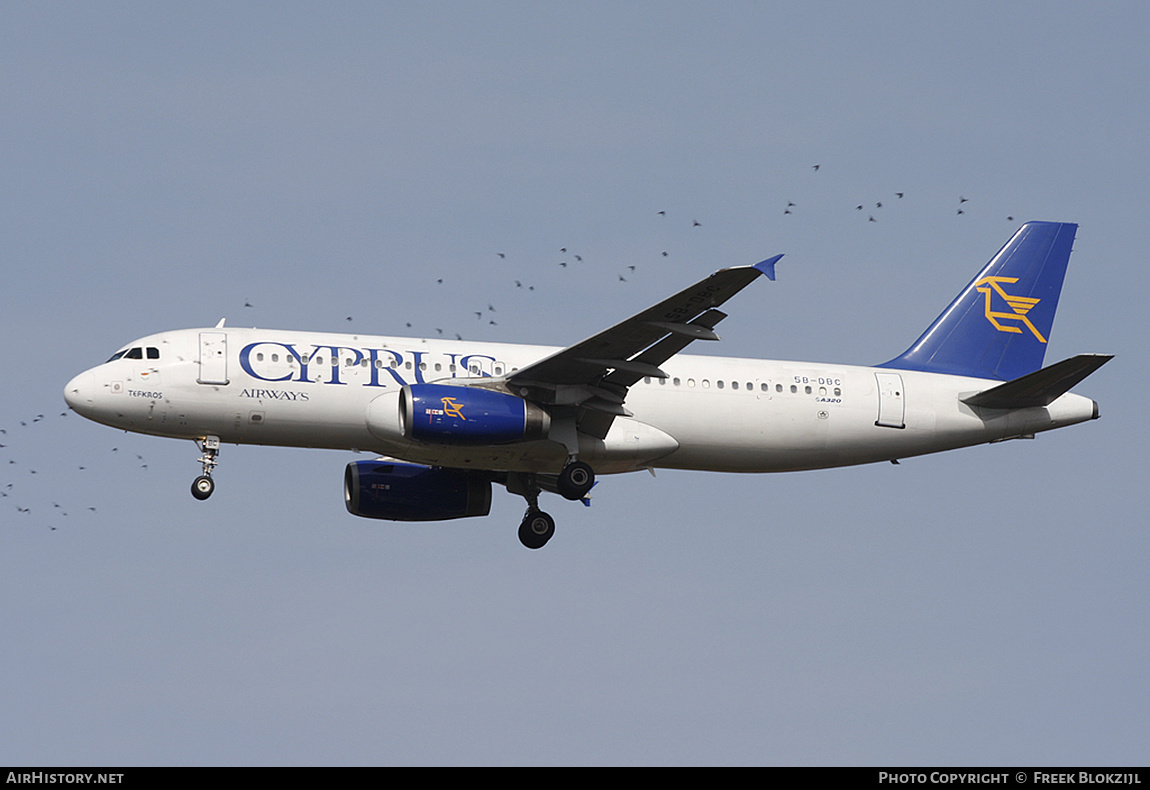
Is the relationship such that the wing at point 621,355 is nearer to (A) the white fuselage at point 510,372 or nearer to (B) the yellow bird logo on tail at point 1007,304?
(A) the white fuselage at point 510,372

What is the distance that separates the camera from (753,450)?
131 ft

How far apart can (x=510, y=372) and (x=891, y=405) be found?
32.4ft

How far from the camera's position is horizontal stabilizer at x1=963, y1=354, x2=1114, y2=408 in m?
38.5

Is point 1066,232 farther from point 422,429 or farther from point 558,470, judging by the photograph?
point 422,429

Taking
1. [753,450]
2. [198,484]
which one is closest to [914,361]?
[753,450]

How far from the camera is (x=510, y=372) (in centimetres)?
3900

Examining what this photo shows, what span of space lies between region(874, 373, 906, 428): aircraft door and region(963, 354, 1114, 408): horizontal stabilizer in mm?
1728

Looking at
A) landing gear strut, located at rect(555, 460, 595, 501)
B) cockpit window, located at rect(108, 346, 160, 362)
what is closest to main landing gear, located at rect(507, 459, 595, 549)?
landing gear strut, located at rect(555, 460, 595, 501)

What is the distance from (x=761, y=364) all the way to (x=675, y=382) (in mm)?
2709

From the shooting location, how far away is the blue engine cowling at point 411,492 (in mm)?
41562

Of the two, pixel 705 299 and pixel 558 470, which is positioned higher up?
pixel 705 299

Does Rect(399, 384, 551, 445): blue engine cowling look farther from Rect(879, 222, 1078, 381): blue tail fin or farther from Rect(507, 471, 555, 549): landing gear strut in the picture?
Rect(879, 222, 1078, 381): blue tail fin

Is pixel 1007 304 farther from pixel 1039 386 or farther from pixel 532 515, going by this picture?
pixel 532 515

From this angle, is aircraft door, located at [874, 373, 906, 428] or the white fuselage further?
aircraft door, located at [874, 373, 906, 428]
